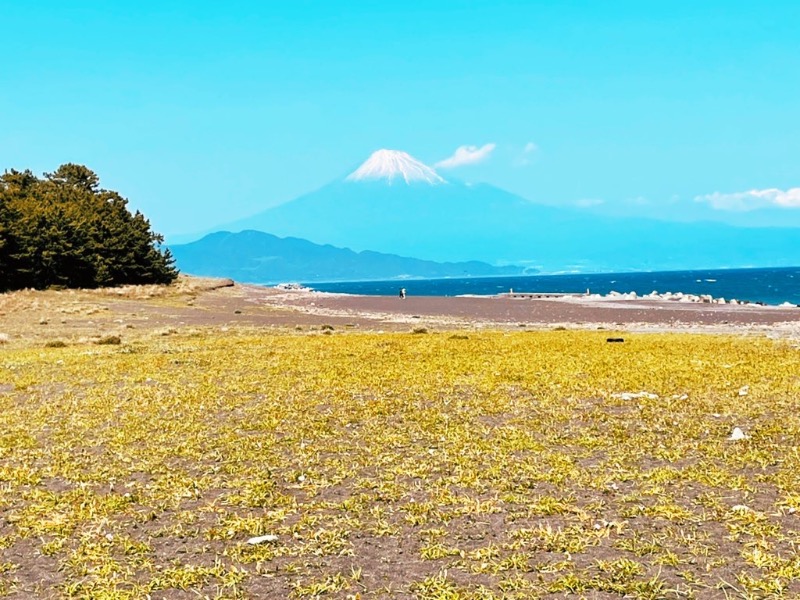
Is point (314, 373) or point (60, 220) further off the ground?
point (60, 220)

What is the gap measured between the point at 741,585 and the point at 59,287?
76345 mm

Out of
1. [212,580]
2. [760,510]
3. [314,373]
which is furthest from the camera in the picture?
Answer: [314,373]

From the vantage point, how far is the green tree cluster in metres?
69.2

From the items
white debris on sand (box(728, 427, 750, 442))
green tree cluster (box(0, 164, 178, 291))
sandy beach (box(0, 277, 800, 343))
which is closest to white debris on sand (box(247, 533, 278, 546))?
white debris on sand (box(728, 427, 750, 442))

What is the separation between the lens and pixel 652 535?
6512 mm

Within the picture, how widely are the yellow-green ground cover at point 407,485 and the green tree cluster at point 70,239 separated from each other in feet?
199

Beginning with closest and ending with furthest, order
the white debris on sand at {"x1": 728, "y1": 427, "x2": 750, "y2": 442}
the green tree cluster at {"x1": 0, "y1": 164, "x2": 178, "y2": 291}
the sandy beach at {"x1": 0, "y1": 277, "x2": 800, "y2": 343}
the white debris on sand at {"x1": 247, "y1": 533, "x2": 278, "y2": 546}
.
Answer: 1. the white debris on sand at {"x1": 247, "y1": 533, "x2": 278, "y2": 546}
2. the white debris on sand at {"x1": 728, "y1": 427, "x2": 750, "y2": 442}
3. the sandy beach at {"x1": 0, "y1": 277, "x2": 800, "y2": 343}
4. the green tree cluster at {"x1": 0, "y1": 164, "x2": 178, "y2": 291}

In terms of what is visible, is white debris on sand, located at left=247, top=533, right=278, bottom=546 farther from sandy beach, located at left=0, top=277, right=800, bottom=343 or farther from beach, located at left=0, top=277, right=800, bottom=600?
sandy beach, located at left=0, top=277, right=800, bottom=343

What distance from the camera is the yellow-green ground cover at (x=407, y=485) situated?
230 inches

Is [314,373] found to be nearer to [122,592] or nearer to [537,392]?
[537,392]

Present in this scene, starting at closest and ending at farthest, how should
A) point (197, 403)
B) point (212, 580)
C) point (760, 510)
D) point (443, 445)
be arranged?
point (212, 580) → point (760, 510) → point (443, 445) → point (197, 403)

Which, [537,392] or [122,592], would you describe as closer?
[122,592]

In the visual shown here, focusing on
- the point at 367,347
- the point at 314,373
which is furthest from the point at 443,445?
the point at 367,347

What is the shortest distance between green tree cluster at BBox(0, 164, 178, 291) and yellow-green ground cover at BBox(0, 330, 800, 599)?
6065 cm
